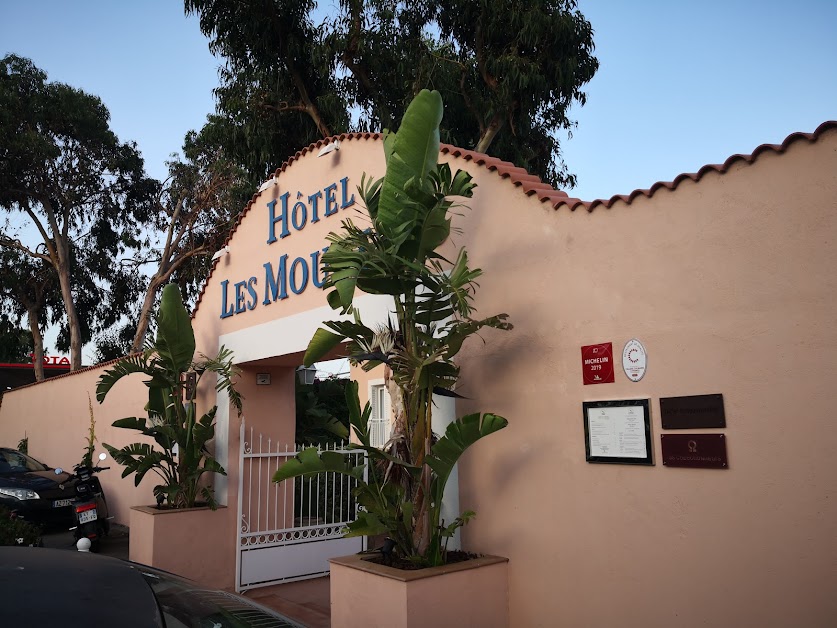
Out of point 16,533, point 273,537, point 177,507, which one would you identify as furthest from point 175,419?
point 16,533

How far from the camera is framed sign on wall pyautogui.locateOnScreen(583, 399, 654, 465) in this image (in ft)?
15.0

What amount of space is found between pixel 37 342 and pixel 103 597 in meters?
25.4

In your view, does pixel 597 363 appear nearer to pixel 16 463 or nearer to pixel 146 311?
pixel 16 463

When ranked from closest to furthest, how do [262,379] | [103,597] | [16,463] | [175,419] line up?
[103,597] → [175,419] → [262,379] → [16,463]

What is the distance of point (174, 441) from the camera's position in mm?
8492

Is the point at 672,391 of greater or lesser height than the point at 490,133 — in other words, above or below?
below

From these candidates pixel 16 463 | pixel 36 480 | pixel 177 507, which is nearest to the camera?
pixel 177 507

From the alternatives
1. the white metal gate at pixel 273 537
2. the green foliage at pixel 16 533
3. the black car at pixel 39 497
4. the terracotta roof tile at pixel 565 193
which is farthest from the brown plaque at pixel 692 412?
the black car at pixel 39 497

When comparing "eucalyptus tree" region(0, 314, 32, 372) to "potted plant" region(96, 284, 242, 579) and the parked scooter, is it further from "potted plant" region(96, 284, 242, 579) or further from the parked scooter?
"potted plant" region(96, 284, 242, 579)

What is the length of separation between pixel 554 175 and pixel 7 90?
16.5 metres

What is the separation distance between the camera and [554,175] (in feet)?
60.4

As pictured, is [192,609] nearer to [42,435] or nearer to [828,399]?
[828,399]

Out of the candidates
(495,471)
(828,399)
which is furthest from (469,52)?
(828,399)

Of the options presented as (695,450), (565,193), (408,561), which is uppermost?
(565,193)
